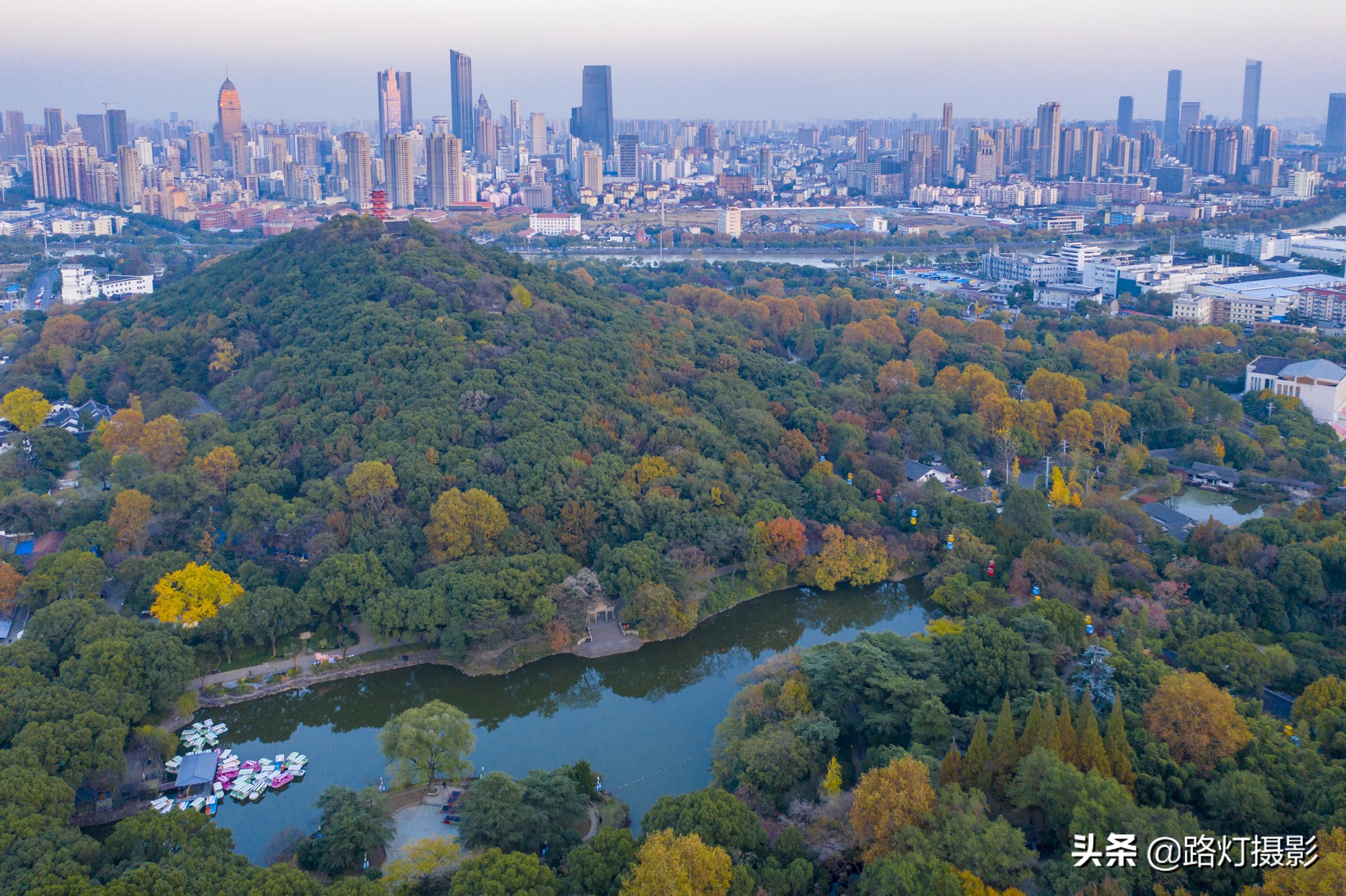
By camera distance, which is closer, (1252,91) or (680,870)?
(680,870)

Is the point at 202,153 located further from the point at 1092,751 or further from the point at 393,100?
the point at 1092,751

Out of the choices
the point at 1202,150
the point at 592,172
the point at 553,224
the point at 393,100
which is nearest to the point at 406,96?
the point at 393,100

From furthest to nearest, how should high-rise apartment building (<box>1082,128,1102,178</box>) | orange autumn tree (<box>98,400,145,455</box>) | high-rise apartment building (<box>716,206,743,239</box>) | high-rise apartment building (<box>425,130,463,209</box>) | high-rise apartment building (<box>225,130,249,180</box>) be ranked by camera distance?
high-rise apartment building (<box>225,130,249,180</box>) → high-rise apartment building (<box>1082,128,1102,178</box>) → high-rise apartment building (<box>425,130,463,209</box>) → high-rise apartment building (<box>716,206,743,239</box>) → orange autumn tree (<box>98,400,145,455</box>)

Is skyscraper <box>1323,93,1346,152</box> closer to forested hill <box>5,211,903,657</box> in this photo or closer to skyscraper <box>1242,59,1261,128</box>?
skyscraper <box>1242,59,1261,128</box>

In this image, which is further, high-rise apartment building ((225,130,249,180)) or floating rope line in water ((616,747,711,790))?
high-rise apartment building ((225,130,249,180))

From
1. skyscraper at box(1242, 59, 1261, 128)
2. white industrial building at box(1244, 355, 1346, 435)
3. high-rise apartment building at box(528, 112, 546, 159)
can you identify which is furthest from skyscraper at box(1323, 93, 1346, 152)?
white industrial building at box(1244, 355, 1346, 435)

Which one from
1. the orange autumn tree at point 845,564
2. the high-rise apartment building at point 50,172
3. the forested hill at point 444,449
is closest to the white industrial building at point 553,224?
the high-rise apartment building at point 50,172

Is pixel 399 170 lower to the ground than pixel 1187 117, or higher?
lower
